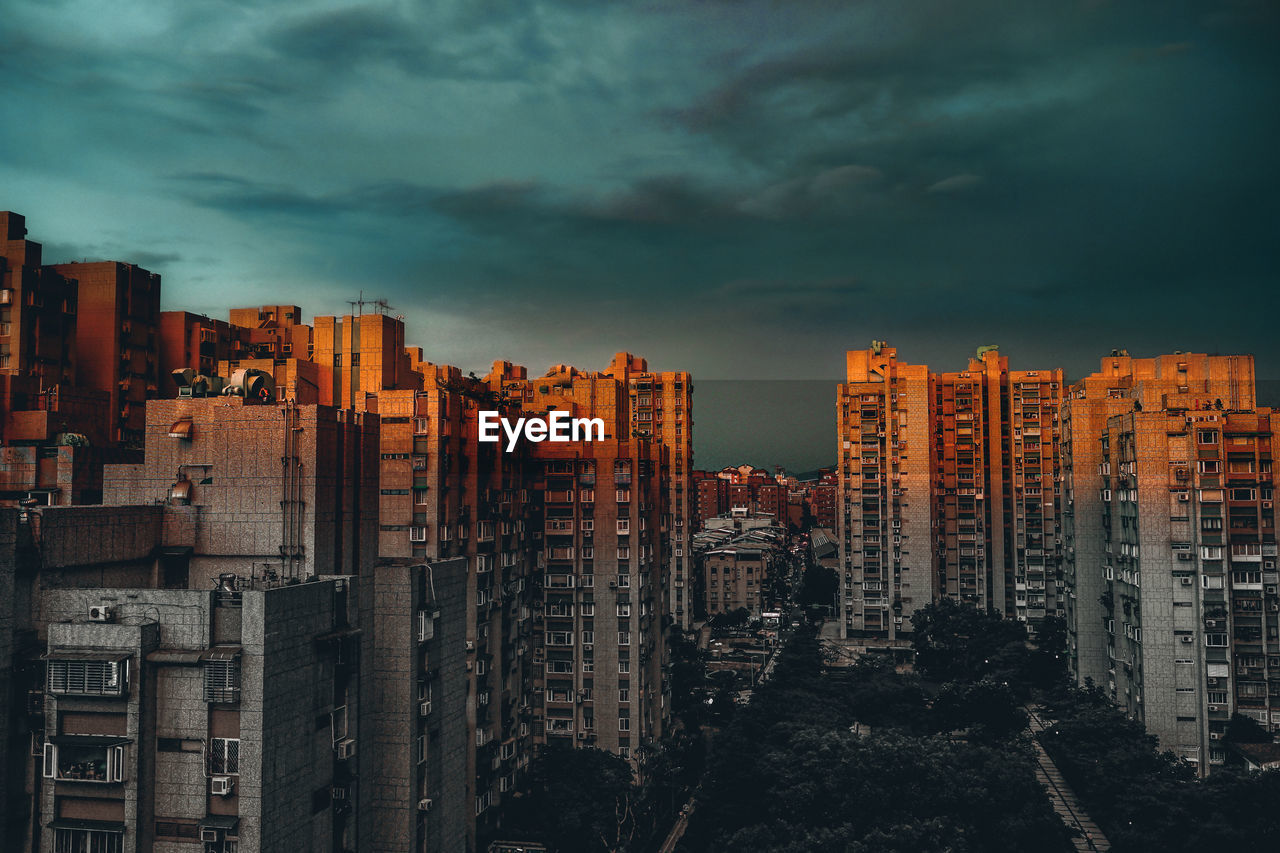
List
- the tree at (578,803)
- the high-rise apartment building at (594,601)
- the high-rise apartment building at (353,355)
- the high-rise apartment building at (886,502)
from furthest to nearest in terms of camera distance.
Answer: the high-rise apartment building at (886,502)
the high-rise apartment building at (594,601)
the high-rise apartment building at (353,355)
the tree at (578,803)

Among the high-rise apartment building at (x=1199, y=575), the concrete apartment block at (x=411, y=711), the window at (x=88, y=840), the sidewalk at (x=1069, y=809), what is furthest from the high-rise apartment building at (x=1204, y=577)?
the window at (x=88, y=840)

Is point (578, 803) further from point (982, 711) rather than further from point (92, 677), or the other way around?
point (982, 711)

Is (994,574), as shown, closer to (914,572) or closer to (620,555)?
(914,572)

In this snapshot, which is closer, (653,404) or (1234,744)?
(1234,744)

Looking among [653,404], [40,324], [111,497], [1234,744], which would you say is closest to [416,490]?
[111,497]

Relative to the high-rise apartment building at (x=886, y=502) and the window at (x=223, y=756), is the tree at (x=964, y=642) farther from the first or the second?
the window at (x=223, y=756)

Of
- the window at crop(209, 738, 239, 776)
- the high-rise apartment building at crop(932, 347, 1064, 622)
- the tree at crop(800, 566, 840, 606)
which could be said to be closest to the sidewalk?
the high-rise apartment building at crop(932, 347, 1064, 622)

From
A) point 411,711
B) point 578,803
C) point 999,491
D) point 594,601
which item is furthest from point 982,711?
point 999,491
